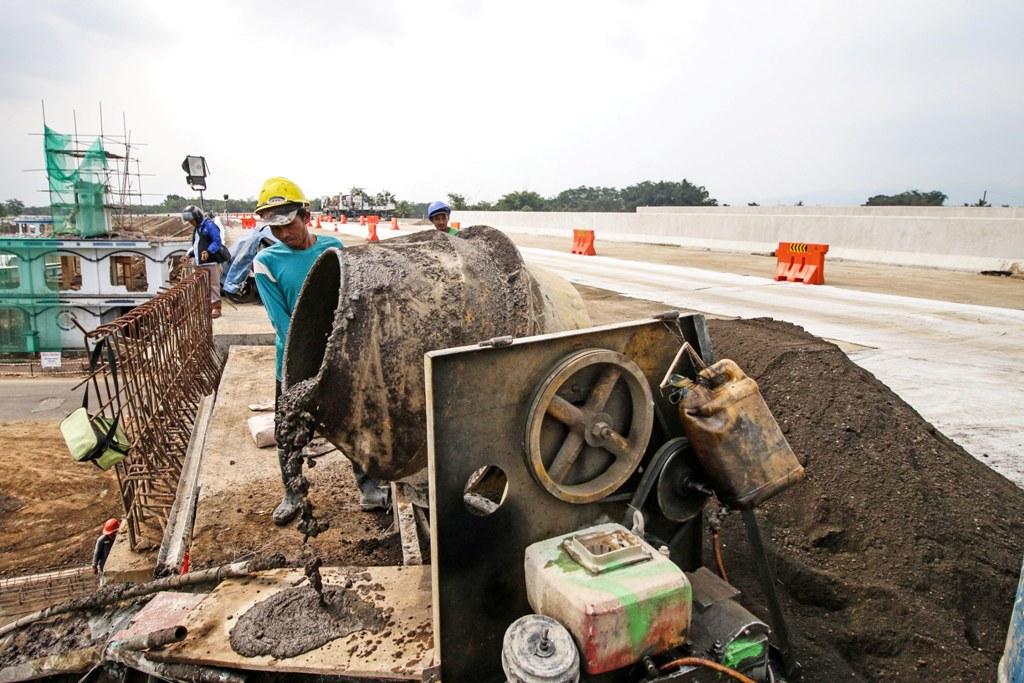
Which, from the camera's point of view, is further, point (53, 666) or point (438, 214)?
point (438, 214)

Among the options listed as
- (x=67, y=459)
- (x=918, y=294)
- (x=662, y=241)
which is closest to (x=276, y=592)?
(x=67, y=459)

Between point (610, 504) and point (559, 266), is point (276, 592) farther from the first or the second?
point (559, 266)

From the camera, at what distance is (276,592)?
104 inches

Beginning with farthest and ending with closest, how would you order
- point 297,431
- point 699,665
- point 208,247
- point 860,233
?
1. point 860,233
2. point 208,247
3. point 297,431
4. point 699,665

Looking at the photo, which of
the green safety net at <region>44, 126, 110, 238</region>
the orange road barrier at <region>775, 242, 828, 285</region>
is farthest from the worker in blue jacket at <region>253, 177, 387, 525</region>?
the green safety net at <region>44, 126, 110, 238</region>

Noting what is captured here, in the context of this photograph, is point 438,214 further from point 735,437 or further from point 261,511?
point 735,437

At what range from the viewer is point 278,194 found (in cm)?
354

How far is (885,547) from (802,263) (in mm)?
10377

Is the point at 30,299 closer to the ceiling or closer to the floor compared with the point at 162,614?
closer to the floor

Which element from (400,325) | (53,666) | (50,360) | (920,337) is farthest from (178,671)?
(50,360)

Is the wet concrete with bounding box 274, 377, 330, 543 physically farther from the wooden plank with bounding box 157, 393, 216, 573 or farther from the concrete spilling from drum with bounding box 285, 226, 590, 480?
the wooden plank with bounding box 157, 393, 216, 573

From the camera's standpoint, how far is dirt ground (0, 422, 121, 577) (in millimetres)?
5863

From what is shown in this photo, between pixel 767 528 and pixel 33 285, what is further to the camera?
pixel 33 285

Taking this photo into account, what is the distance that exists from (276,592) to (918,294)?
38.1ft
